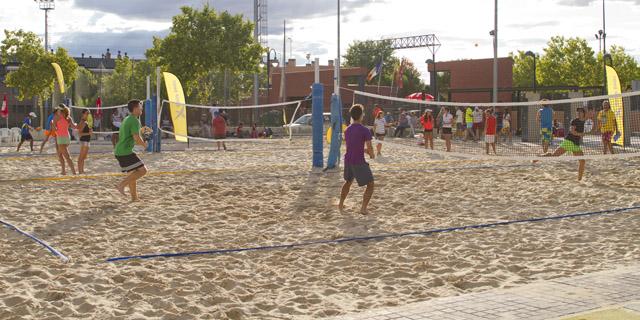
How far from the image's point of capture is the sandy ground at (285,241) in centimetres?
562

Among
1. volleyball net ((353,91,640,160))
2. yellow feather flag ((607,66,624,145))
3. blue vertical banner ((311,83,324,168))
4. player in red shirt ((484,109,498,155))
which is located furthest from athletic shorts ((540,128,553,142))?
blue vertical banner ((311,83,324,168))

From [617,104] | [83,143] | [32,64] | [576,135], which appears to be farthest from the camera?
[32,64]

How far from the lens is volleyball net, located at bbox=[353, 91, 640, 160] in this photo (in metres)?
13.0

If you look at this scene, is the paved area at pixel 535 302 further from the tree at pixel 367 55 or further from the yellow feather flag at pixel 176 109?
the tree at pixel 367 55

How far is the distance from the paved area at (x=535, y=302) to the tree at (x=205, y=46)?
37596 mm

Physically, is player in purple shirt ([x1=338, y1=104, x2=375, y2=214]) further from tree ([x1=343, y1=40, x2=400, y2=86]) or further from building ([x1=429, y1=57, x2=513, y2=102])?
tree ([x1=343, y1=40, x2=400, y2=86])

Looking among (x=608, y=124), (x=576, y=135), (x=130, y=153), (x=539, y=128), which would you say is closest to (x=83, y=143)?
(x=130, y=153)

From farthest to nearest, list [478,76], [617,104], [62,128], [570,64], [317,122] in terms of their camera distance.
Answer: [570,64], [478,76], [617,104], [317,122], [62,128]

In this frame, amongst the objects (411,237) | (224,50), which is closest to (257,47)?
(224,50)

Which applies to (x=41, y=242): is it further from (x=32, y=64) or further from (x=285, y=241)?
(x=32, y=64)

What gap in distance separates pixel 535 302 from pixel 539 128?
71.4 feet

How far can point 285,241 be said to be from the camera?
7.89 meters

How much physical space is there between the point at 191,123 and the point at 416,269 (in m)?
27.3

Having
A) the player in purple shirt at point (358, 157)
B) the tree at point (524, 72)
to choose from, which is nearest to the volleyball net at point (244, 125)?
the player in purple shirt at point (358, 157)
